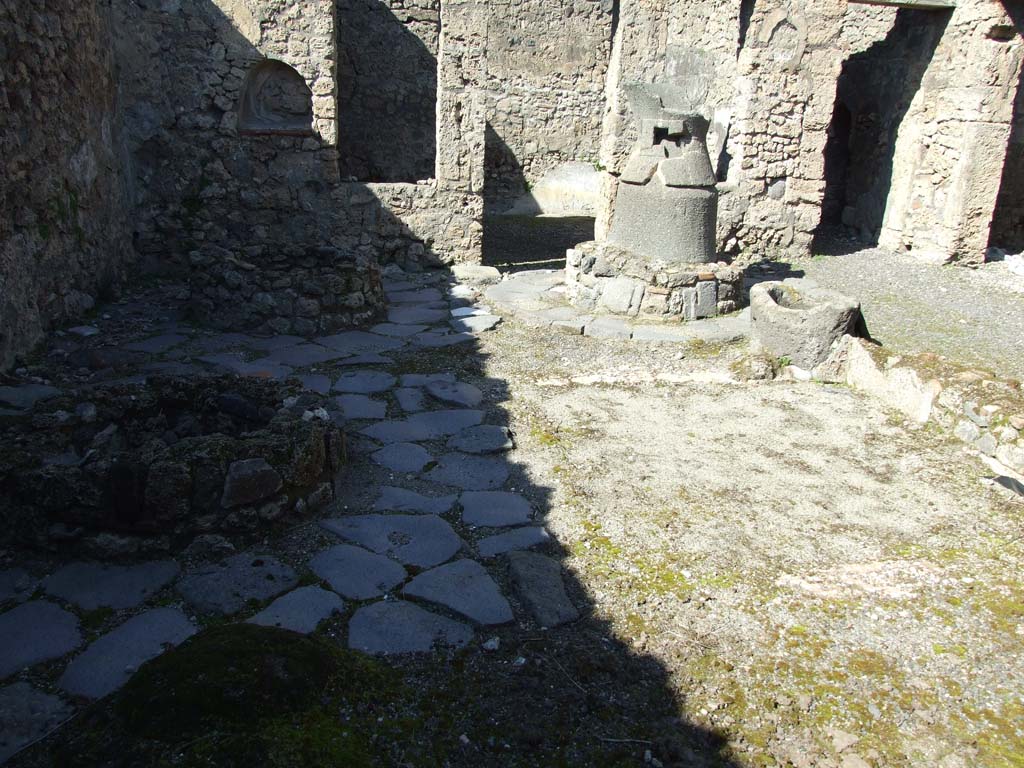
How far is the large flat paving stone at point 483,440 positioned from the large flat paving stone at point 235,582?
148cm

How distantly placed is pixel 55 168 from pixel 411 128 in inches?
256

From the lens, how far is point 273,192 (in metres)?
8.33

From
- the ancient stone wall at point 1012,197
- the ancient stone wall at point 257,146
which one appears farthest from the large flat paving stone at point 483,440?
the ancient stone wall at point 1012,197

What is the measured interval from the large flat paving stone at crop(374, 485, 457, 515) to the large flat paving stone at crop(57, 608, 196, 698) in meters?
1.12

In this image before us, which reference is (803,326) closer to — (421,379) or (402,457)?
(421,379)

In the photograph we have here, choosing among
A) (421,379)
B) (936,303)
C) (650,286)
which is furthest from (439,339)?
(936,303)

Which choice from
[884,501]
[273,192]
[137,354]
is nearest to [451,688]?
[884,501]

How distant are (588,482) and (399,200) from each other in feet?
17.3

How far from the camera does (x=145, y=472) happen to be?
3.29m

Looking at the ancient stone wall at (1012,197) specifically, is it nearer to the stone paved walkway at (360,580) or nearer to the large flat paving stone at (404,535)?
the stone paved walkway at (360,580)

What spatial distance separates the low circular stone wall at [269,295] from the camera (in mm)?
6539

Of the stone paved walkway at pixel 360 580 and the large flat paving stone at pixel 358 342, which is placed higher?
the large flat paving stone at pixel 358 342

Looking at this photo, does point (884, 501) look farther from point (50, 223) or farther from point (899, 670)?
point (50, 223)

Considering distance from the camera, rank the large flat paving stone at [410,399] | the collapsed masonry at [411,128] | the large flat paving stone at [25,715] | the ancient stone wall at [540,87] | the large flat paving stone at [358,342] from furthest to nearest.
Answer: the ancient stone wall at [540,87]
the collapsed masonry at [411,128]
the large flat paving stone at [358,342]
the large flat paving stone at [410,399]
the large flat paving stone at [25,715]
